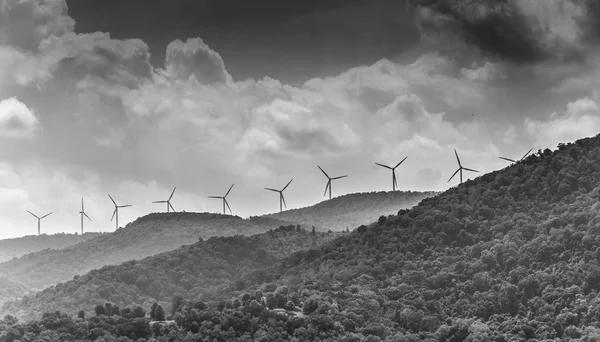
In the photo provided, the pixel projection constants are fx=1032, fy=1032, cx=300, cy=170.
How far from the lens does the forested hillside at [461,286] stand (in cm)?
14950

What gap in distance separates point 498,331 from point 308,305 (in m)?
29.3

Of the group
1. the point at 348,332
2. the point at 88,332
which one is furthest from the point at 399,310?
the point at 88,332

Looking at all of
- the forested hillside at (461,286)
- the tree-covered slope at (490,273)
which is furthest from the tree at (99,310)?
the tree-covered slope at (490,273)

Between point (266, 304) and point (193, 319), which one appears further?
point (266, 304)

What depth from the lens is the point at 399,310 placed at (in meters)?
164

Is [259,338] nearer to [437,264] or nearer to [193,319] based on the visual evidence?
[193,319]

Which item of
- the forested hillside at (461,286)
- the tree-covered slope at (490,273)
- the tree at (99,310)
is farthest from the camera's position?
the tree at (99,310)

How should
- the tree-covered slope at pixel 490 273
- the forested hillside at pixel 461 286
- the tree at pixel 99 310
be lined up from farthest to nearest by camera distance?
1. the tree at pixel 99 310
2. the tree-covered slope at pixel 490 273
3. the forested hillside at pixel 461 286

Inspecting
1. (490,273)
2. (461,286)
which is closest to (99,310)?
(461,286)

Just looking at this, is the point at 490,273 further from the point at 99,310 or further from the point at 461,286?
the point at 99,310

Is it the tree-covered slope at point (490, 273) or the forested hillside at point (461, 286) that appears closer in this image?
the forested hillside at point (461, 286)

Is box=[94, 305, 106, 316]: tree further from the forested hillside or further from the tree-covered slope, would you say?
the tree-covered slope

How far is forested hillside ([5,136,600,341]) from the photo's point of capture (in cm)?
14950

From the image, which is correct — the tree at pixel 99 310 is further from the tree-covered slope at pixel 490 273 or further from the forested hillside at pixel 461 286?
the tree-covered slope at pixel 490 273
